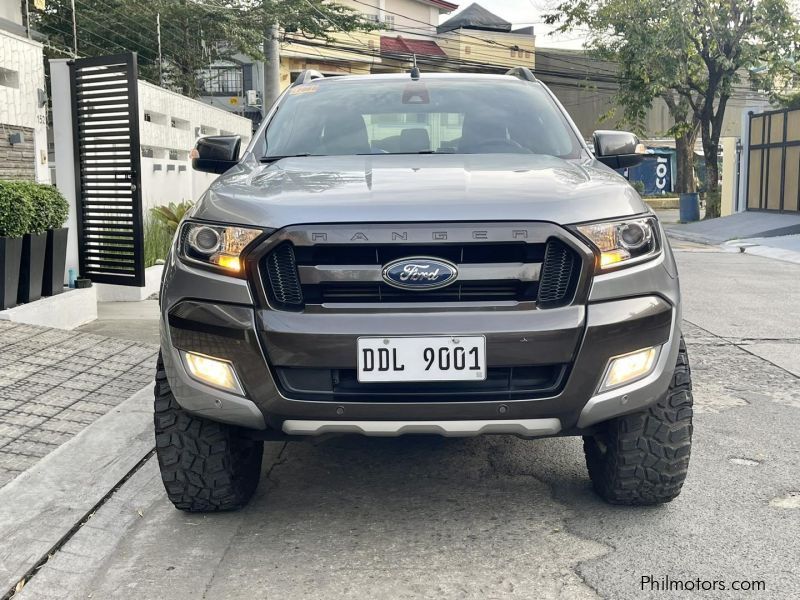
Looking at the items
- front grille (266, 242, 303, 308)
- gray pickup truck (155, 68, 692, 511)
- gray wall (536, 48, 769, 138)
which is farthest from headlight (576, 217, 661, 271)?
gray wall (536, 48, 769, 138)

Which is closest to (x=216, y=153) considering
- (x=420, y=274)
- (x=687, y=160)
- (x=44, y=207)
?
(x=420, y=274)

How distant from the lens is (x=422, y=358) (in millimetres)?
3096

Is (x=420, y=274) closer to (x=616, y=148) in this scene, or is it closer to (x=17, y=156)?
(x=616, y=148)

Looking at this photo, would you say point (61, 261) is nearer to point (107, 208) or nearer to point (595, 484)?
point (107, 208)

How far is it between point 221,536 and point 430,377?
38.7 inches

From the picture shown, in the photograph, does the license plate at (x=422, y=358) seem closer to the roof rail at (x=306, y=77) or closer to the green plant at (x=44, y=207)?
the roof rail at (x=306, y=77)

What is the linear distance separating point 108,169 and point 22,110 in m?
1.11

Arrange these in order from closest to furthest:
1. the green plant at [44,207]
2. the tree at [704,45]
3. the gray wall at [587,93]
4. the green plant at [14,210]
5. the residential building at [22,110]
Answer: the green plant at [14,210]
the green plant at [44,207]
the residential building at [22,110]
the tree at [704,45]
the gray wall at [587,93]

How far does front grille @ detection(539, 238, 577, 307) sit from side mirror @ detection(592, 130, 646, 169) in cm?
146

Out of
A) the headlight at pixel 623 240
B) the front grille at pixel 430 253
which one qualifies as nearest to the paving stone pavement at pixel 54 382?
the front grille at pixel 430 253

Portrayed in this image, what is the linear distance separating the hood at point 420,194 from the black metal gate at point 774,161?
2106cm

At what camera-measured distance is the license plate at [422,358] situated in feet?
10.1

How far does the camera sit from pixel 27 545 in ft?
11.0

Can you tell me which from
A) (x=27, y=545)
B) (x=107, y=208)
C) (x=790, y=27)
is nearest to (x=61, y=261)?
(x=107, y=208)
